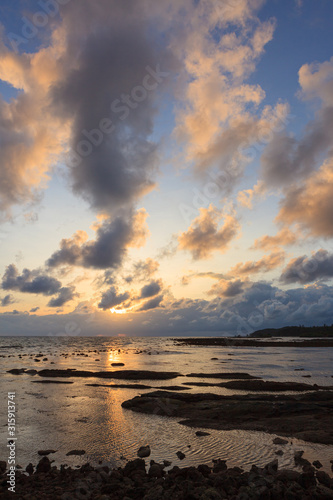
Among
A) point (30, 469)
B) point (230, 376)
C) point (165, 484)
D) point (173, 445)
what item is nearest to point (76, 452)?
point (30, 469)

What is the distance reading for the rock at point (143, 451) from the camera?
49.0 feet

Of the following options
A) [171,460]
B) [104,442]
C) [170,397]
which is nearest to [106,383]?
[170,397]

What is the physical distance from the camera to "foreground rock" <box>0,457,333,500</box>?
404 inches

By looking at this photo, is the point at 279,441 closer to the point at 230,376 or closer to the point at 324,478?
the point at 324,478

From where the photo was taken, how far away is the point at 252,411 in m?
22.0

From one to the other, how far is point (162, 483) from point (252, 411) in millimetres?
12683

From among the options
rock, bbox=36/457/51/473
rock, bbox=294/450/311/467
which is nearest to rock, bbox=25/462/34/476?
rock, bbox=36/457/51/473

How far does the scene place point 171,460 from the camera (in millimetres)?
14328

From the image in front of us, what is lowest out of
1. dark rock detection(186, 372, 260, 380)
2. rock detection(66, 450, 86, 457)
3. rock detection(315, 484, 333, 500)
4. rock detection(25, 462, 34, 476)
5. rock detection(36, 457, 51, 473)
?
dark rock detection(186, 372, 260, 380)

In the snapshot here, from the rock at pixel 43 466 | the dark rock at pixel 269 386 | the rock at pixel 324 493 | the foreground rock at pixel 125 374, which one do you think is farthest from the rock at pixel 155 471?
the foreground rock at pixel 125 374

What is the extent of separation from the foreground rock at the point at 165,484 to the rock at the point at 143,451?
2.16 m

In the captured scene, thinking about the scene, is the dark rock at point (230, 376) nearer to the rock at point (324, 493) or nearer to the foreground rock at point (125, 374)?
the foreground rock at point (125, 374)

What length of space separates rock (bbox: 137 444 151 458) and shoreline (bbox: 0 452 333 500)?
5.59 ft

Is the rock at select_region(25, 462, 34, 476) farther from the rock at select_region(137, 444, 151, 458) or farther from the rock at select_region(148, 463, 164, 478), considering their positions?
the rock at select_region(148, 463, 164, 478)
